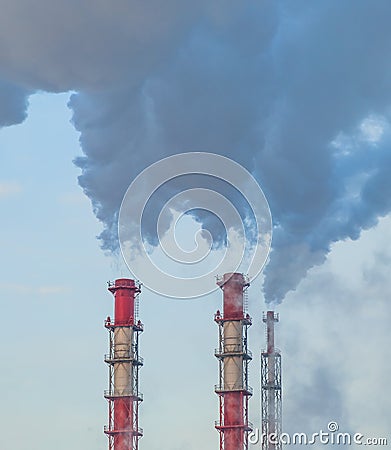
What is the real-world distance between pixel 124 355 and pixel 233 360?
7.40 metres

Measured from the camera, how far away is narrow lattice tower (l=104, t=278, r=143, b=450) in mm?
78000

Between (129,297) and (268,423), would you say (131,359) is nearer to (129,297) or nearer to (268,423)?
(129,297)

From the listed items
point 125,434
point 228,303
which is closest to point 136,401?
point 125,434

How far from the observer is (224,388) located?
253ft

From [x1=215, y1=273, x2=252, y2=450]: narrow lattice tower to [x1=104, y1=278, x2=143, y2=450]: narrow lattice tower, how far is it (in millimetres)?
5742

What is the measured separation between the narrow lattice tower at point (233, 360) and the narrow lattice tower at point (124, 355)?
18.8 ft

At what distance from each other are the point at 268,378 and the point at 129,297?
465 inches

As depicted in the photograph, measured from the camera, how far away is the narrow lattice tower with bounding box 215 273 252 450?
247 ft

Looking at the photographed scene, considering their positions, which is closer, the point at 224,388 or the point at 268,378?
the point at 224,388

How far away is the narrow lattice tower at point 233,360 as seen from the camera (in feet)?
247

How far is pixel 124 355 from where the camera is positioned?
7944cm

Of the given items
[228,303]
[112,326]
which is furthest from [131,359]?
[228,303]

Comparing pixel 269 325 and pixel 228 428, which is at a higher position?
pixel 269 325

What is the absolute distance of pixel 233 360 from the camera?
77625 mm
